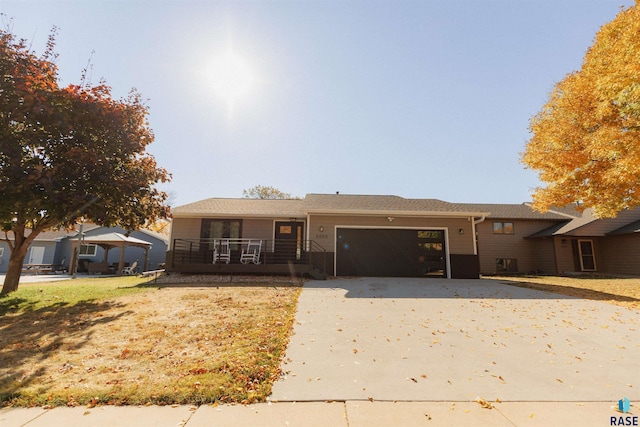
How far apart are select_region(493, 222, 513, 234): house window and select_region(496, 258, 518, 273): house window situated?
188 centimetres

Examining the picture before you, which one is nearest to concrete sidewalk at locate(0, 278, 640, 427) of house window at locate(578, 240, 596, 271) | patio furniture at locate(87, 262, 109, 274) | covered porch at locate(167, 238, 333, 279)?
covered porch at locate(167, 238, 333, 279)

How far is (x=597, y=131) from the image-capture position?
996 centimetres

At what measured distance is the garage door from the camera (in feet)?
42.3

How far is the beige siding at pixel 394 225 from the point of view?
12954mm

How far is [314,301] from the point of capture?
732 centimetres

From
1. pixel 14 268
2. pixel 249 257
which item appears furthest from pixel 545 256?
Result: pixel 14 268

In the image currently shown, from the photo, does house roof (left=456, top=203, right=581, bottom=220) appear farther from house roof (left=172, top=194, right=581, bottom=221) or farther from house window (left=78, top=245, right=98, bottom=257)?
house window (left=78, top=245, right=98, bottom=257)

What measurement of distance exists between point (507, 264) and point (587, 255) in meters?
4.77

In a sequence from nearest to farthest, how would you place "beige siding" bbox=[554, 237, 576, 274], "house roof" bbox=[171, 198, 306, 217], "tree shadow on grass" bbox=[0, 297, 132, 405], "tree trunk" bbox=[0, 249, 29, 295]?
"tree shadow on grass" bbox=[0, 297, 132, 405] → "tree trunk" bbox=[0, 249, 29, 295] → "house roof" bbox=[171, 198, 306, 217] → "beige siding" bbox=[554, 237, 576, 274]

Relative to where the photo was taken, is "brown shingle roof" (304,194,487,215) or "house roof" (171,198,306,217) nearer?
"brown shingle roof" (304,194,487,215)

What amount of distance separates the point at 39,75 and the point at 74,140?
1.62 meters

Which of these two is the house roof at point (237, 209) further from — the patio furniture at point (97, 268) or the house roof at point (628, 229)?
the house roof at point (628, 229)

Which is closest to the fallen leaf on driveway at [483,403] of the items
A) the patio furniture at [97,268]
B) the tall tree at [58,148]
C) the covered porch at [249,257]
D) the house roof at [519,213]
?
the tall tree at [58,148]

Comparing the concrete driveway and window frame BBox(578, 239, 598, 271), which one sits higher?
window frame BBox(578, 239, 598, 271)
